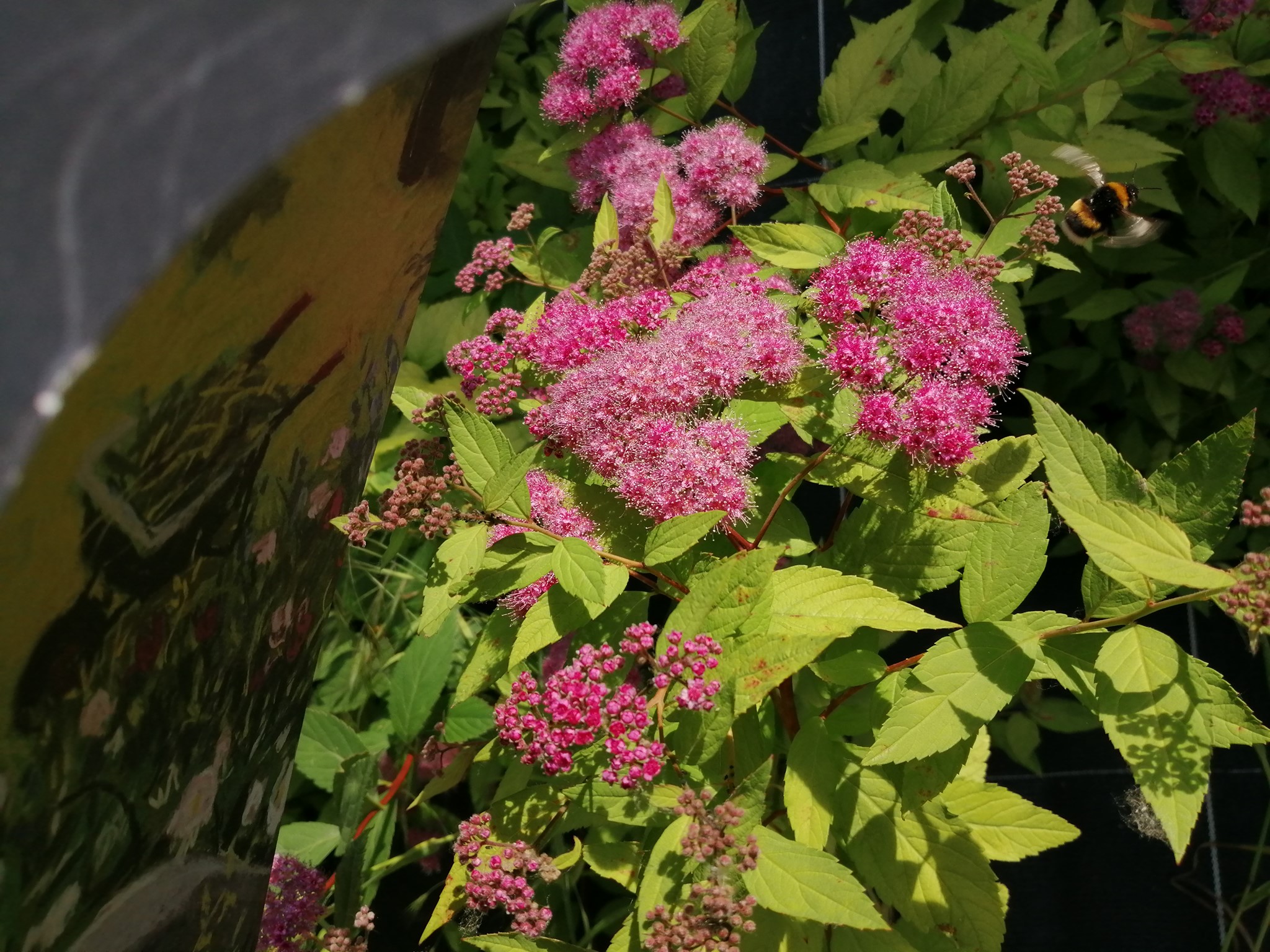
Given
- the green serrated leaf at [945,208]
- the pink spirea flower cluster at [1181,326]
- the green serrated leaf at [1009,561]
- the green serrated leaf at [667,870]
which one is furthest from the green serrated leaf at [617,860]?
the pink spirea flower cluster at [1181,326]

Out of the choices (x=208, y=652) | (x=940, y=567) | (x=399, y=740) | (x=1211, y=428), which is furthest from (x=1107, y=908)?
(x=208, y=652)

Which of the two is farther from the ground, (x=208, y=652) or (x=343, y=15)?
(x=343, y=15)

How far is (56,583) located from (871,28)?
5.25 feet

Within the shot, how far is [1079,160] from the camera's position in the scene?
4.90ft

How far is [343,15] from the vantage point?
287 mm

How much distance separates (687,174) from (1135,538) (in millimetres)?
905

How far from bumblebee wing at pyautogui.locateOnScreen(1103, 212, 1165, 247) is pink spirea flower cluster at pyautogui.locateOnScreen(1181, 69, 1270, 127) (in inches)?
11.3

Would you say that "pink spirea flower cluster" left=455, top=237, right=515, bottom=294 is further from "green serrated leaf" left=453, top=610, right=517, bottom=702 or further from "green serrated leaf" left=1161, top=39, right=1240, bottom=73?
"green serrated leaf" left=1161, top=39, right=1240, bottom=73

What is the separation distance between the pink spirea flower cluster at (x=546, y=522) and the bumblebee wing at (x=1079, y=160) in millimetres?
996

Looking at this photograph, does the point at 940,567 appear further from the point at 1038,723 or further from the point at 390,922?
the point at 390,922

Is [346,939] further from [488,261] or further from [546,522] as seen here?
[488,261]

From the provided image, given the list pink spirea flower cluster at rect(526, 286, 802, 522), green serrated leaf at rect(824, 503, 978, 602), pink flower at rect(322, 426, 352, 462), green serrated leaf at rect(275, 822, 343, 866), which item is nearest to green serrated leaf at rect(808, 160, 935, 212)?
pink spirea flower cluster at rect(526, 286, 802, 522)

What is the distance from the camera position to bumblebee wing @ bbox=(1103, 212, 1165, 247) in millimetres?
1533

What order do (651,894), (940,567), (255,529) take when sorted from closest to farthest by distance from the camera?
(255,529) → (651,894) → (940,567)
